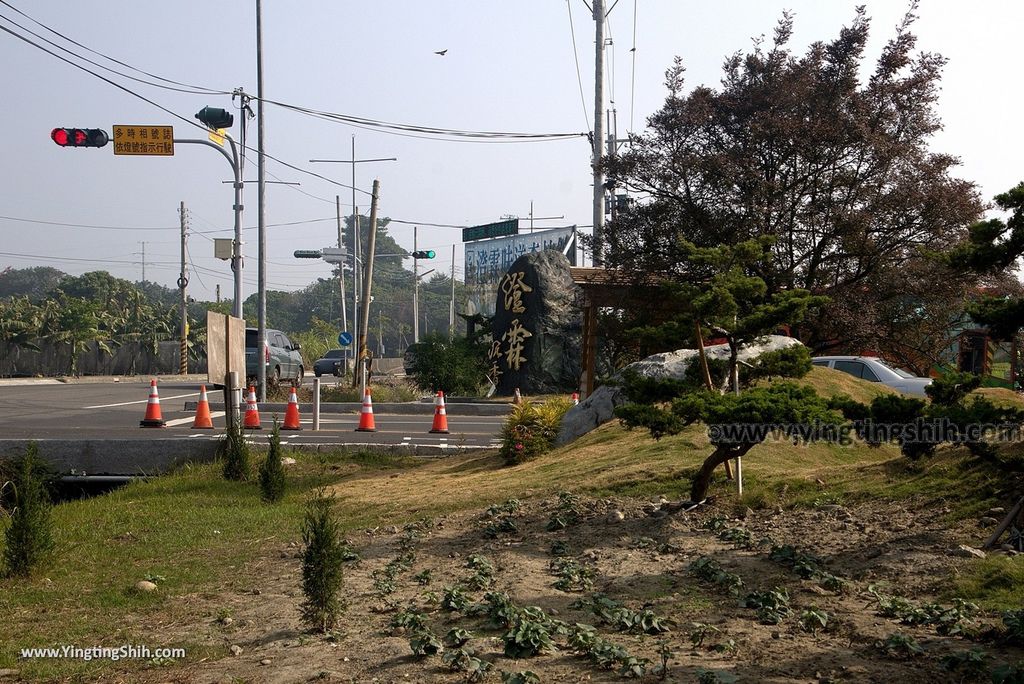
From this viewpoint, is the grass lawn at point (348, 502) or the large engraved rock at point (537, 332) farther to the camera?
the large engraved rock at point (537, 332)

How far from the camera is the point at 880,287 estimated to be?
1630 cm

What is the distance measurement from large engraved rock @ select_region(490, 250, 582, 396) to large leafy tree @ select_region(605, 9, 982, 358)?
8.64 m

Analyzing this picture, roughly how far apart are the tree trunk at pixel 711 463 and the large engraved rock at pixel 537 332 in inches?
693

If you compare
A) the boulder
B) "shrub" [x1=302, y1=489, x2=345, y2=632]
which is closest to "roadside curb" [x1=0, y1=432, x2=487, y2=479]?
the boulder

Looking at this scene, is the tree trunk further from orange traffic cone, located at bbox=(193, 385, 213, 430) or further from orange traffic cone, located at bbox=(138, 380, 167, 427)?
orange traffic cone, located at bbox=(138, 380, 167, 427)

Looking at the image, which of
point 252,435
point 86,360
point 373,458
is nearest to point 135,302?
point 86,360

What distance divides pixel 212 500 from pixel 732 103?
445 inches

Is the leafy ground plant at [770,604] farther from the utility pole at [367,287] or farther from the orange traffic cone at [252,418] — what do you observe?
the utility pole at [367,287]

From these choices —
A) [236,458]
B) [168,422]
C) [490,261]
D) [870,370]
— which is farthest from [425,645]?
[490,261]

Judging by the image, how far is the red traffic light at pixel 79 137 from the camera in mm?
18031

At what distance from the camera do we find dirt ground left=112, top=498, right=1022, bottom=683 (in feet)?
15.9

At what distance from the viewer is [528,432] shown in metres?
13.4

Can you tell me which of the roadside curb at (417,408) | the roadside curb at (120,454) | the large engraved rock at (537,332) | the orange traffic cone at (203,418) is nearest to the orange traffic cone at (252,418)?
the orange traffic cone at (203,418)

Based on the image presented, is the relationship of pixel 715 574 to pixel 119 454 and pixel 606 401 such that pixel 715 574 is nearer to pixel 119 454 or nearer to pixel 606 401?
pixel 606 401
